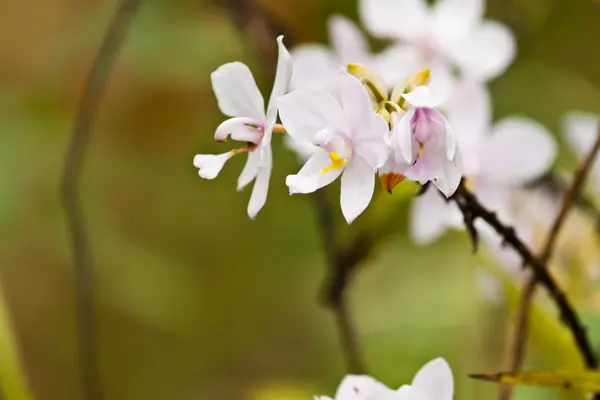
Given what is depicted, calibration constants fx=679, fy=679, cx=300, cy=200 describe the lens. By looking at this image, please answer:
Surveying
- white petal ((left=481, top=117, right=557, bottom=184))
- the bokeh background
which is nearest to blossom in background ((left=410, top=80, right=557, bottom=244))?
white petal ((left=481, top=117, right=557, bottom=184))

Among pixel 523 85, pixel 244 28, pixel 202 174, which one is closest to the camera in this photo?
pixel 202 174

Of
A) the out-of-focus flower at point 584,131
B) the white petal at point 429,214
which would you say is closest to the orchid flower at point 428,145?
the white petal at point 429,214

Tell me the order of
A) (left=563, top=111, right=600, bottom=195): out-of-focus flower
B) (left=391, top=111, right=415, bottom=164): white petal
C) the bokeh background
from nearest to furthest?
(left=391, top=111, right=415, bottom=164): white petal, (left=563, top=111, right=600, bottom=195): out-of-focus flower, the bokeh background

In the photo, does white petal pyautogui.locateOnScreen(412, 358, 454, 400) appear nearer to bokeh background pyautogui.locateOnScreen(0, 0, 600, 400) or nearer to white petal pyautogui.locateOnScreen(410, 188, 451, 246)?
white petal pyautogui.locateOnScreen(410, 188, 451, 246)

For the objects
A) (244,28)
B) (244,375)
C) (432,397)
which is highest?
(244,28)

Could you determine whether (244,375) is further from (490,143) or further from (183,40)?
(490,143)

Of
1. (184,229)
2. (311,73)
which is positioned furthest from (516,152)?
(184,229)

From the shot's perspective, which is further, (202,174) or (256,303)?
(256,303)

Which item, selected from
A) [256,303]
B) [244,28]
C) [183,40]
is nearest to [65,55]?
[183,40]

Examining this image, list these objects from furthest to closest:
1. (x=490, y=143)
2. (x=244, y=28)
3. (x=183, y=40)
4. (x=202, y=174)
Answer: (x=183, y=40) → (x=244, y=28) → (x=490, y=143) → (x=202, y=174)
